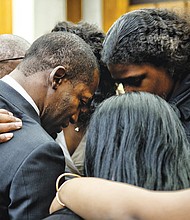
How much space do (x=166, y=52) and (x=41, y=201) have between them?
56 centimetres

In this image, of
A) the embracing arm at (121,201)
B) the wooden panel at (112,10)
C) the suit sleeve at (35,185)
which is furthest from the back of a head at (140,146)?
the wooden panel at (112,10)

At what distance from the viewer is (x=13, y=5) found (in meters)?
3.11

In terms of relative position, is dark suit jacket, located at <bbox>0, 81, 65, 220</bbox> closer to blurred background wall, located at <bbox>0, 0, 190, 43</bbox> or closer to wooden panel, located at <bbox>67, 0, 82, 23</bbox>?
blurred background wall, located at <bbox>0, 0, 190, 43</bbox>

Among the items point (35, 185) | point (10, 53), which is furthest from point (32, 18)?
point (35, 185)

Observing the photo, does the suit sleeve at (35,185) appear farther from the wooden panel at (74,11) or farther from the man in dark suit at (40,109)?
the wooden panel at (74,11)

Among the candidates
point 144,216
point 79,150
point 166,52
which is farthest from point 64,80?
point 144,216

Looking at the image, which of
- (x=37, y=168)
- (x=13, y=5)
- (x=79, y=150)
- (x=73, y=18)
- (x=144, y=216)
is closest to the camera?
(x=144, y=216)

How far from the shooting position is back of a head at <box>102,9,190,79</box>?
1656 mm

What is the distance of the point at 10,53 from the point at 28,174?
80 centimetres

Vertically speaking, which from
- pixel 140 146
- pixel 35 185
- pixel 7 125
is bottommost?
pixel 35 185

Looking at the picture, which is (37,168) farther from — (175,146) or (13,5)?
(13,5)

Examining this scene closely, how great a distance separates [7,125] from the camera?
146cm

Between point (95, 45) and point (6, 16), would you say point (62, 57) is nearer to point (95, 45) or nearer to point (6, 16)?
point (95, 45)

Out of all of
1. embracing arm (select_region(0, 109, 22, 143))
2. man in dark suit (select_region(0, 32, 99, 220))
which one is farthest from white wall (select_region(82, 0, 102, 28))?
embracing arm (select_region(0, 109, 22, 143))
